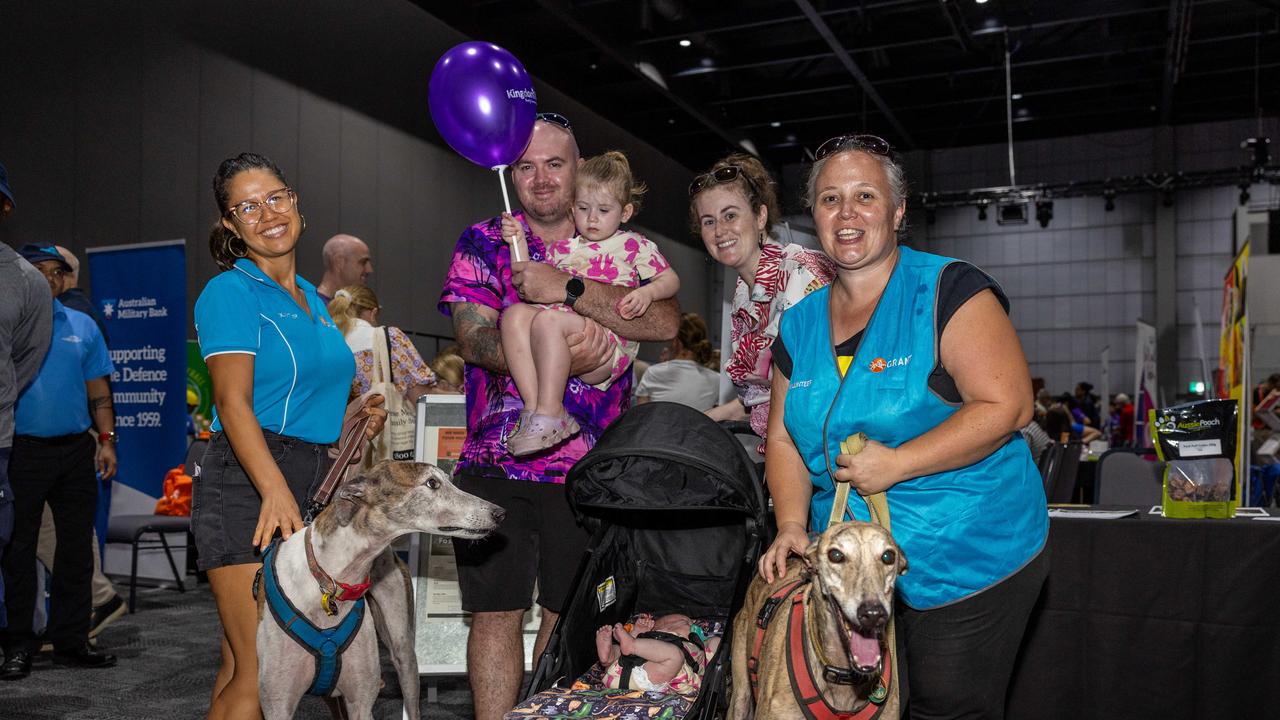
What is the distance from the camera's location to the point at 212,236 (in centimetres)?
252

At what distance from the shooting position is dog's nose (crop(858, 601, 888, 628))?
177 centimetres

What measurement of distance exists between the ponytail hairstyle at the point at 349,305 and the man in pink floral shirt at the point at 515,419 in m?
1.93

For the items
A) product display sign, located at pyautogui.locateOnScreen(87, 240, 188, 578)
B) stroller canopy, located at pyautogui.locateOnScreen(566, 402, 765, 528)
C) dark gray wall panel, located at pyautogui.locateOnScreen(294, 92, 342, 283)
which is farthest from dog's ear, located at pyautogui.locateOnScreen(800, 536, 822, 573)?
dark gray wall panel, located at pyautogui.locateOnScreen(294, 92, 342, 283)

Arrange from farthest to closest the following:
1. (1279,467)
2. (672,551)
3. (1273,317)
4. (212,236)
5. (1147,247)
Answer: (1147,247) < (1273,317) < (1279,467) < (672,551) < (212,236)

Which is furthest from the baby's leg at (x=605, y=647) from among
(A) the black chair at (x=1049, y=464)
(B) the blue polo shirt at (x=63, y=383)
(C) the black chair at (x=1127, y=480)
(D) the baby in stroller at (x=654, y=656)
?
(C) the black chair at (x=1127, y=480)

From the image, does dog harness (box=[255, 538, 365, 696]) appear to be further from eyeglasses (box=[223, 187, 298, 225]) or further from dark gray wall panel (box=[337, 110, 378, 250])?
dark gray wall panel (box=[337, 110, 378, 250])

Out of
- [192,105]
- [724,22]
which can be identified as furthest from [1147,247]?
[192,105]

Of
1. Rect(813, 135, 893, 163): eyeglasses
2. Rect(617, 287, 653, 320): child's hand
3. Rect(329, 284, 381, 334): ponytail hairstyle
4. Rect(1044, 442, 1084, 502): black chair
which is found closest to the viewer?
Rect(813, 135, 893, 163): eyeglasses

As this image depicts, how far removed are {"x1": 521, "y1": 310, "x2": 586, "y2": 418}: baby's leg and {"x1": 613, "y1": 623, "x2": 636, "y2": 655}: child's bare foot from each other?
0.61m

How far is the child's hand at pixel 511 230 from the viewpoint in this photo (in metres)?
2.83

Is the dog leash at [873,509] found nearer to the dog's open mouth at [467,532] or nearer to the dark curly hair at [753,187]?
the dog's open mouth at [467,532]

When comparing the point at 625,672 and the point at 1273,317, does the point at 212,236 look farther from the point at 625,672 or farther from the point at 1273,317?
the point at 1273,317

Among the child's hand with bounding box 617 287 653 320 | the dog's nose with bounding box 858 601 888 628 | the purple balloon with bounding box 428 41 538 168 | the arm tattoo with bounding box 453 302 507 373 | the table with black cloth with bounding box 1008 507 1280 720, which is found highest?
the purple balloon with bounding box 428 41 538 168

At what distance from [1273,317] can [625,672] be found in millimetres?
14861
